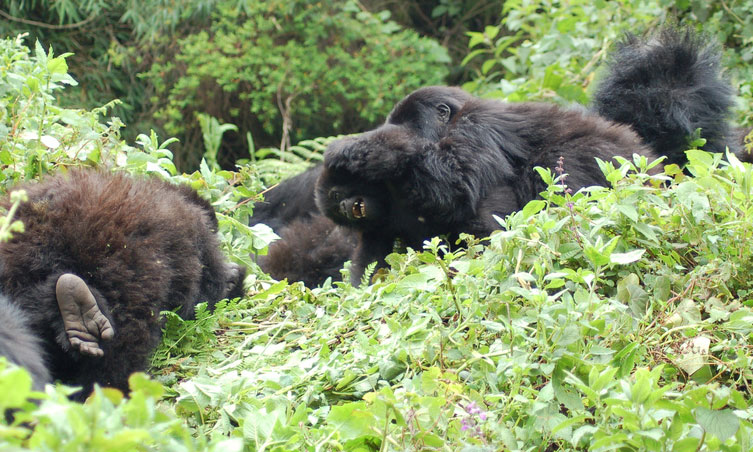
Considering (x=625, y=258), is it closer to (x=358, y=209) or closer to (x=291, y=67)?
(x=358, y=209)

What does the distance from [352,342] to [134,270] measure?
0.62m

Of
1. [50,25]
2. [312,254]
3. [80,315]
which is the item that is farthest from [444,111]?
[50,25]

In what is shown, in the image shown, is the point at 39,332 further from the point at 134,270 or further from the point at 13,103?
the point at 13,103

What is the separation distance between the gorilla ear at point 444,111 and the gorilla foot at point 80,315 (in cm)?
185

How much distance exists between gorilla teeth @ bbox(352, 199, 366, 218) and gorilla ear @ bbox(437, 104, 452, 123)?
0.52 metres

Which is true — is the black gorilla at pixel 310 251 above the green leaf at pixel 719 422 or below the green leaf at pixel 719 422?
below

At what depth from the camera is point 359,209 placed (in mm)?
3252

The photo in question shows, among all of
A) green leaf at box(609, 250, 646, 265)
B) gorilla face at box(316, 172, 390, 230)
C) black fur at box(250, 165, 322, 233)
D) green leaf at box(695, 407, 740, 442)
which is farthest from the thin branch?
green leaf at box(695, 407, 740, 442)

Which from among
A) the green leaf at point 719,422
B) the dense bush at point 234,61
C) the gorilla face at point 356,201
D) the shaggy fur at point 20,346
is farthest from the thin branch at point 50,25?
the green leaf at point 719,422

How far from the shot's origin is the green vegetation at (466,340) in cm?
151

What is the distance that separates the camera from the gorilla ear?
11.1 ft

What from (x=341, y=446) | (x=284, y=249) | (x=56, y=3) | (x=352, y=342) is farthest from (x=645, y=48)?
(x=56, y=3)

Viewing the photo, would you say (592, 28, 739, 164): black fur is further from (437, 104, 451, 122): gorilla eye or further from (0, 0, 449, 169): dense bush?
(0, 0, 449, 169): dense bush

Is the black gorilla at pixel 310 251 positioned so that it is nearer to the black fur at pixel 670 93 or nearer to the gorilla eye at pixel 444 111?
the gorilla eye at pixel 444 111
